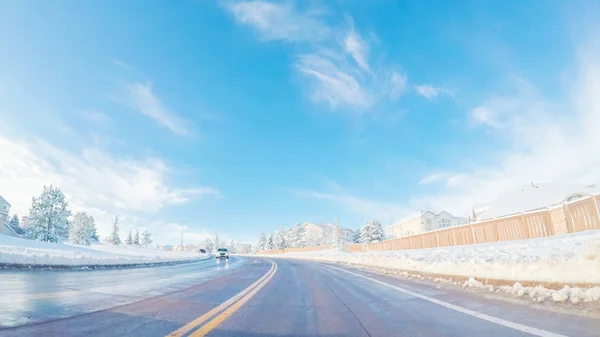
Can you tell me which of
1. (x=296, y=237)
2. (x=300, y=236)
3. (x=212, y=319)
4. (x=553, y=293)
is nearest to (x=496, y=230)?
(x=553, y=293)

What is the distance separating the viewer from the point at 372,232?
278 feet

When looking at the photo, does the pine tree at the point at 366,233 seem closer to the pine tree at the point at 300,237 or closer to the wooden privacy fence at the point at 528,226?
the pine tree at the point at 300,237

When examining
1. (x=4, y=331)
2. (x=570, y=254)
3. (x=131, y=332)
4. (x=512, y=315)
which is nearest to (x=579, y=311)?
(x=512, y=315)

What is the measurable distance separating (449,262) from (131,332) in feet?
32.8

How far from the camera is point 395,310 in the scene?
18.2 ft

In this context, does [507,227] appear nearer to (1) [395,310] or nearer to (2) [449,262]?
(2) [449,262]

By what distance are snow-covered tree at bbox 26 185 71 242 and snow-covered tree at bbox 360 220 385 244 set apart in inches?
2706

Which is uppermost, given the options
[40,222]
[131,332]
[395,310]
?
[40,222]

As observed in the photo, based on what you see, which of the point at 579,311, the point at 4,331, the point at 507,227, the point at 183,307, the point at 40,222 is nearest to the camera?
the point at 4,331

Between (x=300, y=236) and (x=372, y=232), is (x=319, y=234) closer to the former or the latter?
(x=300, y=236)

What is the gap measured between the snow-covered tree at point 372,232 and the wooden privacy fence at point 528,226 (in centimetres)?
5830

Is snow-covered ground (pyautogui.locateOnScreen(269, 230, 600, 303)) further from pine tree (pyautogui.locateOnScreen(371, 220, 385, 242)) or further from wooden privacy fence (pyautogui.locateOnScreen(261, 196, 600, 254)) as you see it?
pine tree (pyautogui.locateOnScreen(371, 220, 385, 242))

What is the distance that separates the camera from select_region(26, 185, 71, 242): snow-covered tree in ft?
189

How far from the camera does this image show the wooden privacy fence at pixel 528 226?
12.1 metres
